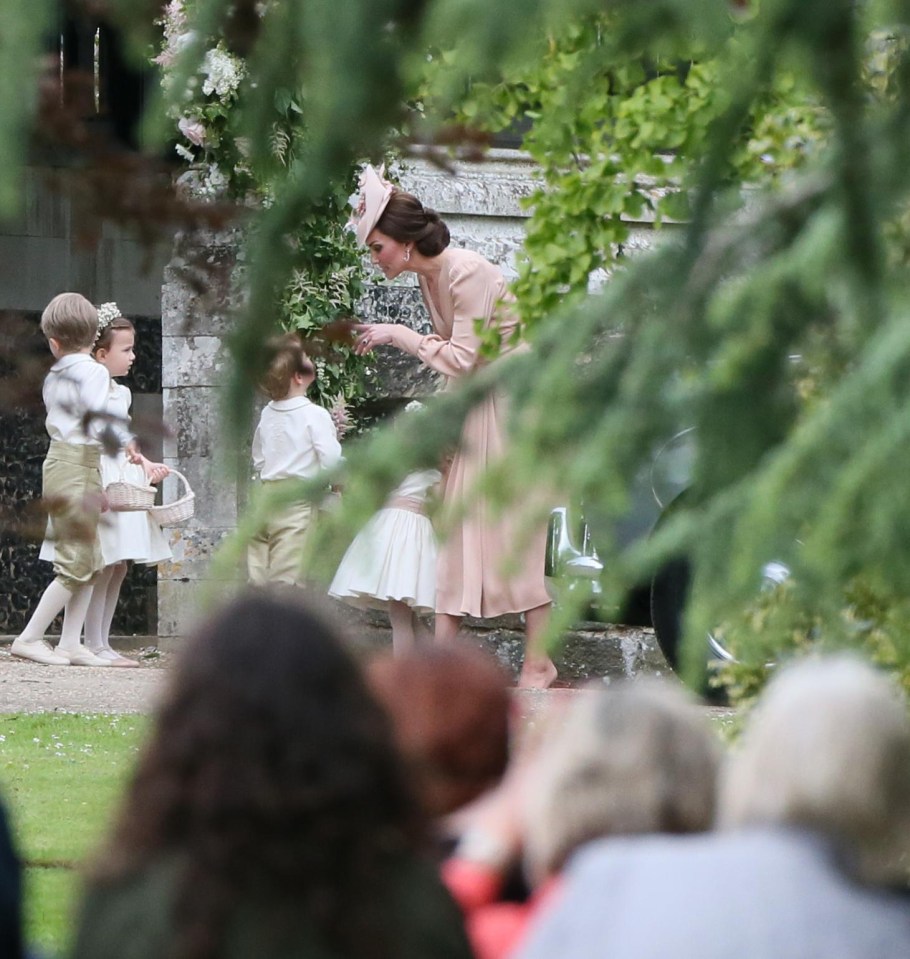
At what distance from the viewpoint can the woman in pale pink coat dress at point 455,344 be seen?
28.4 feet

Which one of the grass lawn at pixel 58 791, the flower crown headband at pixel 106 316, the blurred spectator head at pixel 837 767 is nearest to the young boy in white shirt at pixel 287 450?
the flower crown headband at pixel 106 316

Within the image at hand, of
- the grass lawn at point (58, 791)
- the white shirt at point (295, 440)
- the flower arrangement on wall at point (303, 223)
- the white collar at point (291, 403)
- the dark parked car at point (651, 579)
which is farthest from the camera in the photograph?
the flower arrangement on wall at point (303, 223)

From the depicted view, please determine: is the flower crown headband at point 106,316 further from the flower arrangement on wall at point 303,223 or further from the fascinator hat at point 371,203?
the fascinator hat at point 371,203

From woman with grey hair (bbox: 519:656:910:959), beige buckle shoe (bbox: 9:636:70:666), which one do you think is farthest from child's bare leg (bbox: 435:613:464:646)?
woman with grey hair (bbox: 519:656:910:959)

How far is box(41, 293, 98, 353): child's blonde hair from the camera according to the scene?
29.0ft

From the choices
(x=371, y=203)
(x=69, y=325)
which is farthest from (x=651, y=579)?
(x=69, y=325)

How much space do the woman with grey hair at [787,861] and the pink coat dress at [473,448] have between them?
19.0ft

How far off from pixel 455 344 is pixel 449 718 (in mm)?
5723

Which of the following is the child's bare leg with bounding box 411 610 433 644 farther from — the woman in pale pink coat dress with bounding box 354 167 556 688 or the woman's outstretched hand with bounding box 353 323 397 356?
the woman's outstretched hand with bounding box 353 323 397 356

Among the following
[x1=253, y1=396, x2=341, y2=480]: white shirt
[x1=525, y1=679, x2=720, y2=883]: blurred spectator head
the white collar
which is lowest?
[x1=525, y1=679, x2=720, y2=883]: blurred spectator head

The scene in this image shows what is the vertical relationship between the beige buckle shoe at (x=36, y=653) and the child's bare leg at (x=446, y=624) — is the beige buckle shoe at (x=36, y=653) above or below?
below

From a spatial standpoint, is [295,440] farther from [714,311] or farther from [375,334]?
[714,311]

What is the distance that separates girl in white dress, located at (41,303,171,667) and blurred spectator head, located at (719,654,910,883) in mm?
8144

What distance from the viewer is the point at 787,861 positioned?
226cm
